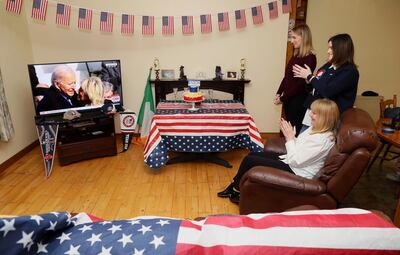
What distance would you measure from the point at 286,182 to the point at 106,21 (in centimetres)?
303

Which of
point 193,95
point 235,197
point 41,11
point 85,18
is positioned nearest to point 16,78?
point 41,11

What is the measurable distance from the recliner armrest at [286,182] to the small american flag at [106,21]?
9.14 ft

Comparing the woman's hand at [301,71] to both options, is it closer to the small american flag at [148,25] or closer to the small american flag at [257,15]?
the small american flag at [257,15]

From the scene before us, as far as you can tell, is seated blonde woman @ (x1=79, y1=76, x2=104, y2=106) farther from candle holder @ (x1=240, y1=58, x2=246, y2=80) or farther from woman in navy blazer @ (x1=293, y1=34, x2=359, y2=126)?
woman in navy blazer @ (x1=293, y1=34, x2=359, y2=126)

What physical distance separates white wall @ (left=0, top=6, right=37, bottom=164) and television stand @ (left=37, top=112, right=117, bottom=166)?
1.78ft

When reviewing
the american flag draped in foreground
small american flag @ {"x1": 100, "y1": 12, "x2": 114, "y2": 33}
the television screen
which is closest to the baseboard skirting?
the television screen

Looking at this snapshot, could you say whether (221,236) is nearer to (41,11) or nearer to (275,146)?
(275,146)

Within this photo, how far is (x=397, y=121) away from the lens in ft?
8.75

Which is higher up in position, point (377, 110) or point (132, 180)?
point (377, 110)

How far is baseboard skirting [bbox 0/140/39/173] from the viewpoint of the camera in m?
3.30

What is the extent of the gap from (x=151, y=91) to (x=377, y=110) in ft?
9.67

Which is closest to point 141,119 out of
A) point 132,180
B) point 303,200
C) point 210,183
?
point 132,180

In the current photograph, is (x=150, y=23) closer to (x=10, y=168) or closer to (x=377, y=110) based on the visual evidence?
(x=10, y=168)

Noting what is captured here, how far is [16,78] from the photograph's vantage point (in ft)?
11.7
